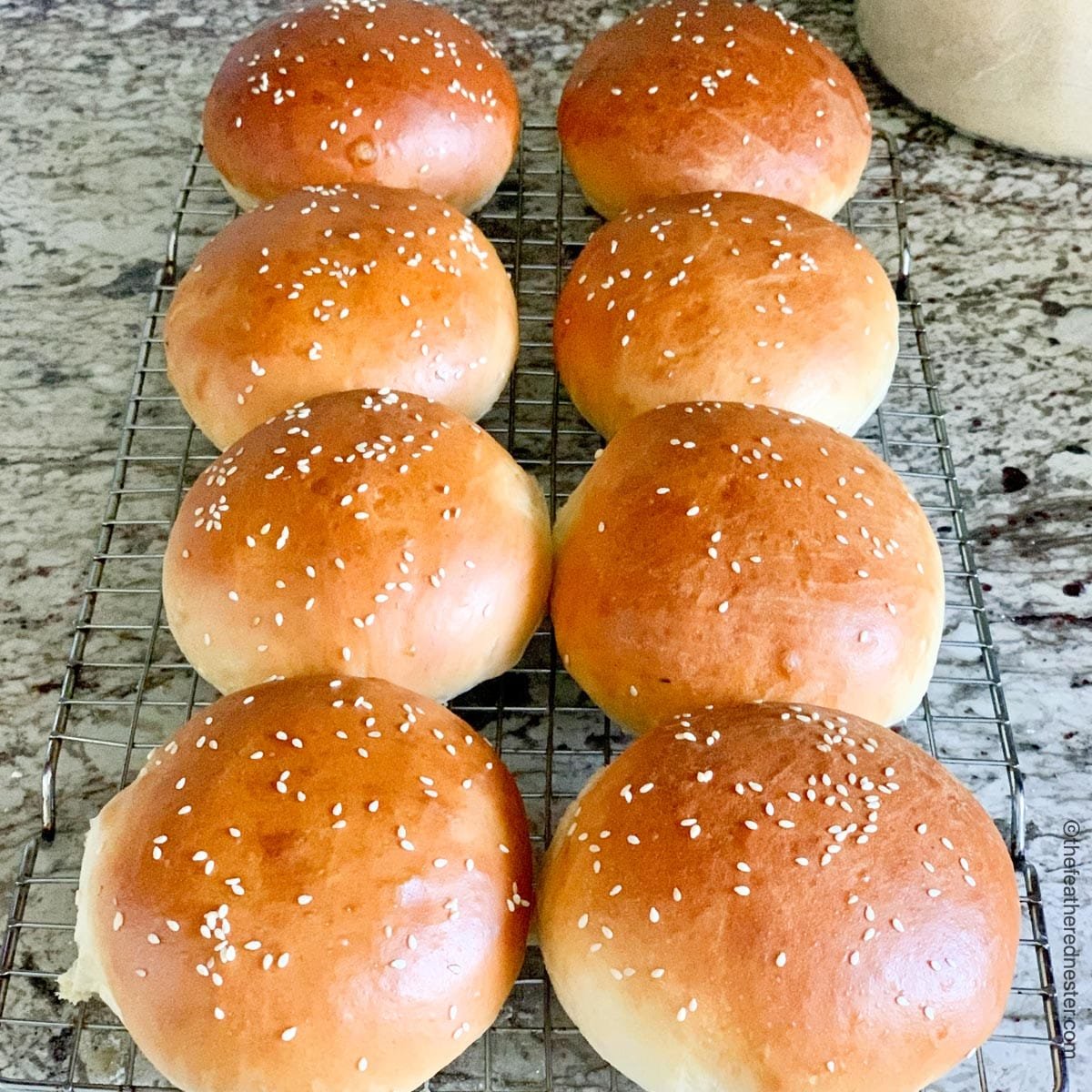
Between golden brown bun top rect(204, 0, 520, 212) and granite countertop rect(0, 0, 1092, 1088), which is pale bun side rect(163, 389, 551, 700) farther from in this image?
golden brown bun top rect(204, 0, 520, 212)

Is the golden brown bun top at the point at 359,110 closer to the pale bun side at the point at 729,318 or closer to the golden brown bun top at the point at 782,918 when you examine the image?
the pale bun side at the point at 729,318

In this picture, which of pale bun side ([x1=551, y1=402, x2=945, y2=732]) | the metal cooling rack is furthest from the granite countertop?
pale bun side ([x1=551, y1=402, x2=945, y2=732])

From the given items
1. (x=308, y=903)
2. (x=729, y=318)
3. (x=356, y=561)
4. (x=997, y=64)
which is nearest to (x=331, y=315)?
(x=356, y=561)

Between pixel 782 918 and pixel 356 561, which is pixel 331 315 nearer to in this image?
pixel 356 561

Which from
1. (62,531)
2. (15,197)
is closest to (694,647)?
(62,531)

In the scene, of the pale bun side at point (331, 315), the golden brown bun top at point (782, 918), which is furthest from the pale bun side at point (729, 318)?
the golden brown bun top at point (782, 918)
